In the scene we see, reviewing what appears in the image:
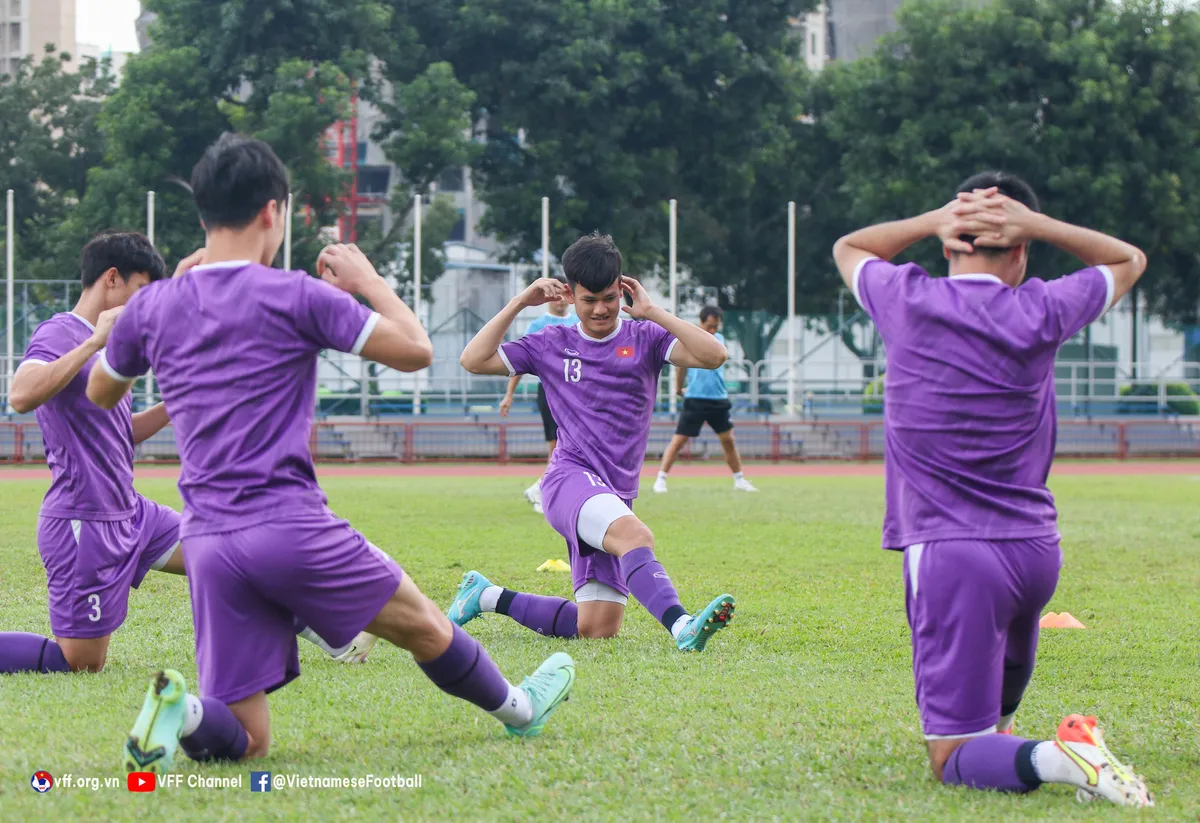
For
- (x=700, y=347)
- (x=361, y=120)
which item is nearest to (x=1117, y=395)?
(x=361, y=120)

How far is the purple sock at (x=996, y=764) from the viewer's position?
4332 millimetres

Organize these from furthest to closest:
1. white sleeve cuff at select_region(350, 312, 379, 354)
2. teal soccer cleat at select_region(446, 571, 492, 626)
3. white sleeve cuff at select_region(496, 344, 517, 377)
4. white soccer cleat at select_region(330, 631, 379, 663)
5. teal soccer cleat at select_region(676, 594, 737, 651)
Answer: teal soccer cleat at select_region(446, 571, 492, 626), white sleeve cuff at select_region(496, 344, 517, 377), white soccer cleat at select_region(330, 631, 379, 663), teal soccer cleat at select_region(676, 594, 737, 651), white sleeve cuff at select_region(350, 312, 379, 354)

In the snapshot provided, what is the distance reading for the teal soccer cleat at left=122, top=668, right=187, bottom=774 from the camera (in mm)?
4141

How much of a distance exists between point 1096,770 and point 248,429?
2.61m

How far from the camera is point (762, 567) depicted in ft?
34.9

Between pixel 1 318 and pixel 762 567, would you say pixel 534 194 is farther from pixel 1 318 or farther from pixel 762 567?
pixel 762 567

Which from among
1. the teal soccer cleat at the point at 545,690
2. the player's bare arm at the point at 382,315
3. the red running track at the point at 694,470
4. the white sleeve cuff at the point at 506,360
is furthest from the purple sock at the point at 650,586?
the red running track at the point at 694,470

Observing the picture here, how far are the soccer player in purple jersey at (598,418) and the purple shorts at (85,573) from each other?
69.7 inches

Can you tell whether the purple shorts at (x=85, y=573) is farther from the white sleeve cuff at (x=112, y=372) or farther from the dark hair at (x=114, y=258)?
the white sleeve cuff at (x=112, y=372)

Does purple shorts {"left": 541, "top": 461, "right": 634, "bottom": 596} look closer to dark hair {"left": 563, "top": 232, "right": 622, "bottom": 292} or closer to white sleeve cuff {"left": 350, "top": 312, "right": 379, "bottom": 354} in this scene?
dark hair {"left": 563, "top": 232, "right": 622, "bottom": 292}

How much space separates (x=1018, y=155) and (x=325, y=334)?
34256 millimetres

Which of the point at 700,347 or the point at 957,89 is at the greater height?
the point at 957,89

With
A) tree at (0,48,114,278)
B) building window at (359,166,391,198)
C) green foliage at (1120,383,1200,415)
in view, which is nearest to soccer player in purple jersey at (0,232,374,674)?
green foliage at (1120,383,1200,415)

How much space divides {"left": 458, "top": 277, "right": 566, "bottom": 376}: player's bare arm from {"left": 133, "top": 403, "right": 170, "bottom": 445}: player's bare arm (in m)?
1.42
